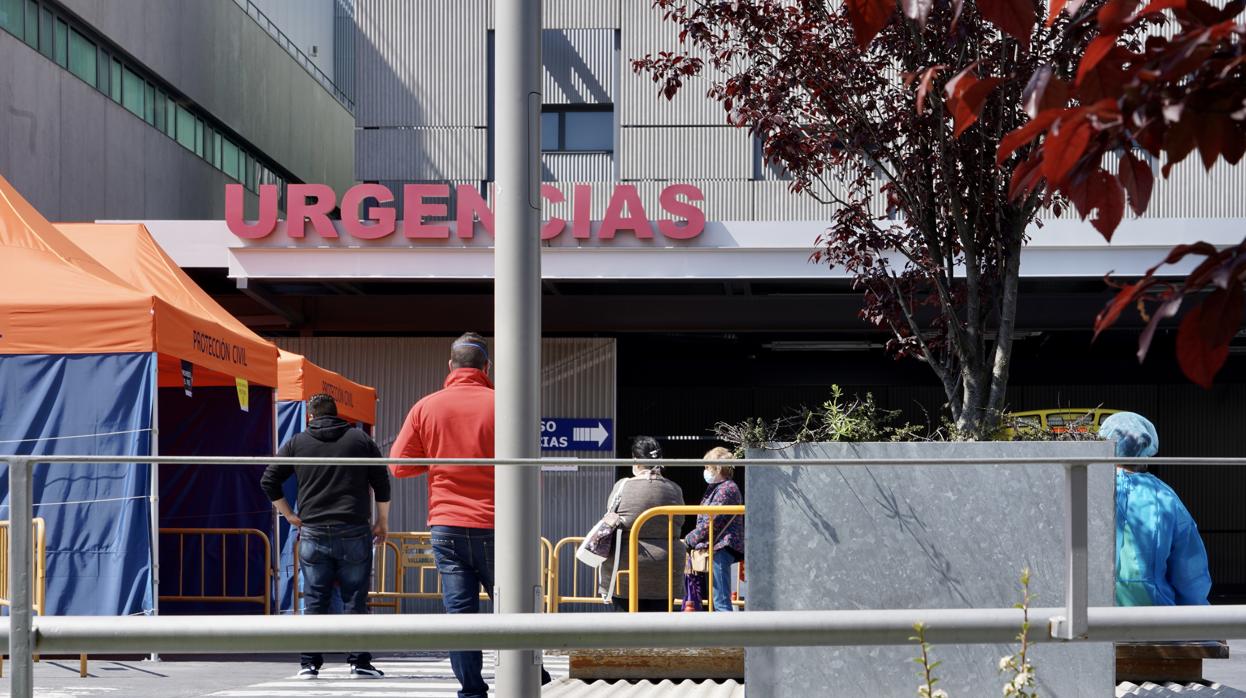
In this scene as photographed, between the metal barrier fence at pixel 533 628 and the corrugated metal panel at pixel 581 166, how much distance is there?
15.3 metres

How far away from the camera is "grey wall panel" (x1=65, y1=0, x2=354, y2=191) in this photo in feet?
72.8

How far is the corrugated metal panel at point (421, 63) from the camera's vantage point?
62.3 feet

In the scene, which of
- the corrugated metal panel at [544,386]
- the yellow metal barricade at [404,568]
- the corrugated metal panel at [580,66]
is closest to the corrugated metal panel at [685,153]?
the corrugated metal panel at [580,66]

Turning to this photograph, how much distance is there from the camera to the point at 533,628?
13.0 feet

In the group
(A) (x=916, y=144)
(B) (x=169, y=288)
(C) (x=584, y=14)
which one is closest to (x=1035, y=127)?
(A) (x=916, y=144)

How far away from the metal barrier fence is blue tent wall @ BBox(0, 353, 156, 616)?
599 centimetres

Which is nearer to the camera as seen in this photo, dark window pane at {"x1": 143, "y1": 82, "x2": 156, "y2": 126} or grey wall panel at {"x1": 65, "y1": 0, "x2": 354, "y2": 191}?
grey wall panel at {"x1": 65, "y1": 0, "x2": 354, "y2": 191}

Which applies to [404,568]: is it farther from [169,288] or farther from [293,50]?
[293,50]

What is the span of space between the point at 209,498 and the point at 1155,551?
9.93 metres

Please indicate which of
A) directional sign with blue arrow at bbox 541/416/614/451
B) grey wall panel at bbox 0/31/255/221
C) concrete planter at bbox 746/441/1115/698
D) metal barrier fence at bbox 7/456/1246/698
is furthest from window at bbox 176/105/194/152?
metal barrier fence at bbox 7/456/1246/698

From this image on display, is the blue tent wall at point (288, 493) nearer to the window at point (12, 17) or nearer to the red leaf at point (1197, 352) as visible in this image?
the window at point (12, 17)

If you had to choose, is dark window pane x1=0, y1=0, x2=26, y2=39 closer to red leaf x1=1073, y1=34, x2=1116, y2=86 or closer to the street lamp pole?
the street lamp pole

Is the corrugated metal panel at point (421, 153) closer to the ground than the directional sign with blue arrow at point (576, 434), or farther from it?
farther from it

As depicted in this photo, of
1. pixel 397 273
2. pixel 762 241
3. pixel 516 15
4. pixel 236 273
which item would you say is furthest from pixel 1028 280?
pixel 516 15
